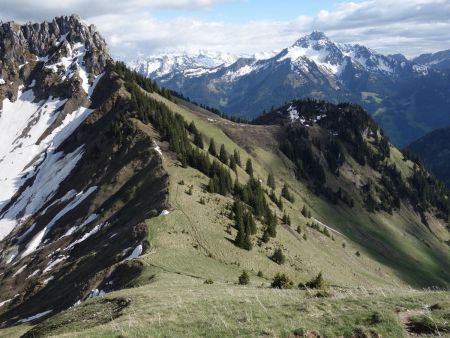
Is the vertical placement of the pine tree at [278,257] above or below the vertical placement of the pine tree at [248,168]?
below

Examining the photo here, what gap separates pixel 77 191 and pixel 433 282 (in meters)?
107

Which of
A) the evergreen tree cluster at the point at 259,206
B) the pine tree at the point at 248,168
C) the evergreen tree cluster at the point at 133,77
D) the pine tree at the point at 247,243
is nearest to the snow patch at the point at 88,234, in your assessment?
the evergreen tree cluster at the point at 259,206

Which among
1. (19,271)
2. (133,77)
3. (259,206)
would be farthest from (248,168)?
(19,271)

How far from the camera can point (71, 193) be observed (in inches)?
4545

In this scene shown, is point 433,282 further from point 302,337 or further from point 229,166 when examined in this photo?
point 302,337

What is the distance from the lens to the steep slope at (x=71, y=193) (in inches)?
2714

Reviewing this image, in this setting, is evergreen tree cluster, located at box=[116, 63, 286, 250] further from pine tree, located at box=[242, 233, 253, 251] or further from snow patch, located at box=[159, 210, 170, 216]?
snow patch, located at box=[159, 210, 170, 216]

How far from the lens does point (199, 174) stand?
10175 centimetres

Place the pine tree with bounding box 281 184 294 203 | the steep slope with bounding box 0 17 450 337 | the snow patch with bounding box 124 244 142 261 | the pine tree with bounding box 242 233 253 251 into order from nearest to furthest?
the steep slope with bounding box 0 17 450 337, the snow patch with bounding box 124 244 142 261, the pine tree with bounding box 242 233 253 251, the pine tree with bounding box 281 184 294 203

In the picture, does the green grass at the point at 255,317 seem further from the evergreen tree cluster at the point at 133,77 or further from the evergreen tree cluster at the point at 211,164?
the evergreen tree cluster at the point at 133,77

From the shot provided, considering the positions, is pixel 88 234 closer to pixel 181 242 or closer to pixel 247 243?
pixel 181 242

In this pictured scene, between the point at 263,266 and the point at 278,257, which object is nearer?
the point at 263,266

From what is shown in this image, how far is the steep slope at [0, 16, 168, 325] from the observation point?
226ft

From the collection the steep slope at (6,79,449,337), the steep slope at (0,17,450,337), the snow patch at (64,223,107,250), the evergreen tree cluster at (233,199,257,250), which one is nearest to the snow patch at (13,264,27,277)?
the steep slope at (0,17,450,337)
